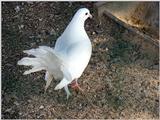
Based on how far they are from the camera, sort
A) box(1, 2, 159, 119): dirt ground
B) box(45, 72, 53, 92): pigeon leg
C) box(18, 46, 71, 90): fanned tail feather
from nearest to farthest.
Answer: box(18, 46, 71, 90): fanned tail feather, box(45, 72, 53, 92): pigeon leg, box(1, 2, 159, 119): dirt ground

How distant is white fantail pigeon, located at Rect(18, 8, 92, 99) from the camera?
3.81 m

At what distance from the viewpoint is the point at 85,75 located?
4785 mm

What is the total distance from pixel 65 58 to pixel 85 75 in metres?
0.94

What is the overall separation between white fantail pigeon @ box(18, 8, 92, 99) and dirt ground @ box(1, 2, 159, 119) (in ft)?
1.29

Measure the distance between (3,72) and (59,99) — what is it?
73cm

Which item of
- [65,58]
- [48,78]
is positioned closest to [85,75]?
[48,78]

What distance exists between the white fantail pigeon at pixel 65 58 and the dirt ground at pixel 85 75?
0.39 meters

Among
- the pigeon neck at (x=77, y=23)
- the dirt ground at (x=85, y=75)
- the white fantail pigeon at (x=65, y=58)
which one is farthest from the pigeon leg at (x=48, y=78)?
the pigeon neck at (x=77, y=23)

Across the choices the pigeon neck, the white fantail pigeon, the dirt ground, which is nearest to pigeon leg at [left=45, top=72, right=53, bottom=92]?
the white fantail pigeon

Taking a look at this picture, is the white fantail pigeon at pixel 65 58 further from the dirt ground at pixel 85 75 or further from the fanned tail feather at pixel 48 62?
the dirt ground at pixel 85 75

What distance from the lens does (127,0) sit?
546cm

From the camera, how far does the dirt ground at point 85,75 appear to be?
4395 millimetres

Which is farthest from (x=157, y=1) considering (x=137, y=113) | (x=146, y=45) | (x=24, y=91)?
(x=24, y=91)

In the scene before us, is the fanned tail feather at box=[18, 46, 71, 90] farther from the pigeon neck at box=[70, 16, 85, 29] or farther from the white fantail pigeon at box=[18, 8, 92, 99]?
the pigeon neck at box=[70, 16, 85, 29]
